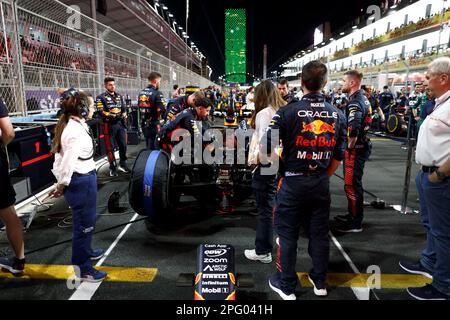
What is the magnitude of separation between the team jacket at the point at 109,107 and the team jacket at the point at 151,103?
549mm

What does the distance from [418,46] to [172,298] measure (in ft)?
120

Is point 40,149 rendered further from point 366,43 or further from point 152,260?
point 366,43

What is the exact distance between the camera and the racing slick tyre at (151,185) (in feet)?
12.5

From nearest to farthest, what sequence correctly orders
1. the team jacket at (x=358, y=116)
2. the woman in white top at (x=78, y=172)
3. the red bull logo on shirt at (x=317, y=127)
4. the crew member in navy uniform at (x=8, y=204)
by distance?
the red bull logo on shirt at (x=317, y=127) → the woman in white top at (x=78, y=172) → the crew member in navy uniform at (x=8, y=204) → the team jacket at (x=358, y=116)

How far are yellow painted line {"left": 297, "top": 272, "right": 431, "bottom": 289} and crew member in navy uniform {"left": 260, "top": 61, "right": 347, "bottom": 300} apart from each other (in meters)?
0.31

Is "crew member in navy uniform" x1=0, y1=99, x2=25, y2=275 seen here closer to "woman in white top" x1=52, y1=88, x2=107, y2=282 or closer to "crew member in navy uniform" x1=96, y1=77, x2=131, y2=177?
"woman in white top" x1=52, y1=88, x2=107, y2=282

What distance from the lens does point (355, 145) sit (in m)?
3.99

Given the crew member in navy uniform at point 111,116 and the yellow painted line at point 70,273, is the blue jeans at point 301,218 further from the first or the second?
the crew member in navy uniform at point 111,116

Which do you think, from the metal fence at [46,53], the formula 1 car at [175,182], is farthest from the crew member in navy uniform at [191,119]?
the metal fence at [46,53]

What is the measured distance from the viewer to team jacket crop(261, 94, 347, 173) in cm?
246

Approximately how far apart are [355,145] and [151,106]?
4.54m

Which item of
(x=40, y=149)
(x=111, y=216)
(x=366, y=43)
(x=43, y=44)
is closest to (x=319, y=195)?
(x=111, y=216)

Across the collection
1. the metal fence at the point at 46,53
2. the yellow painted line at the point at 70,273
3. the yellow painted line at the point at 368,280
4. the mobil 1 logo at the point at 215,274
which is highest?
the metal fence at the point at 46,53

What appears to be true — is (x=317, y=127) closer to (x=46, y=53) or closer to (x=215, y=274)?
(x=215, y=274)
